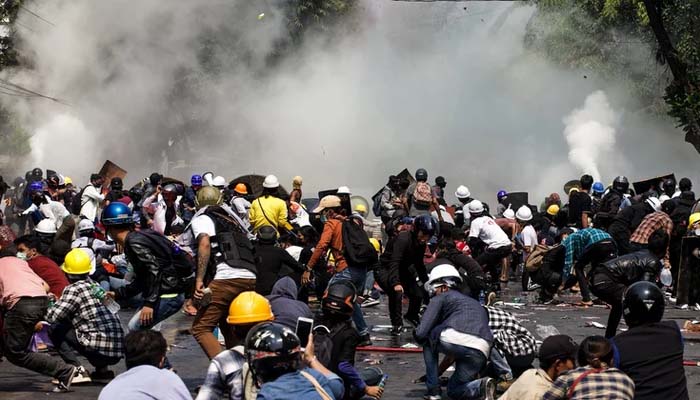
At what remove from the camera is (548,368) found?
5.91 meters

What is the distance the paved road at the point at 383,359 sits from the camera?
8719 millimetres

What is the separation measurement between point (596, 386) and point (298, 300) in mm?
4544

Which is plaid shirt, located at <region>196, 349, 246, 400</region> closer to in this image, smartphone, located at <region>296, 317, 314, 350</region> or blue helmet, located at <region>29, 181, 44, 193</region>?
smartphone, located at <region>296, 317, 314, 350</region>

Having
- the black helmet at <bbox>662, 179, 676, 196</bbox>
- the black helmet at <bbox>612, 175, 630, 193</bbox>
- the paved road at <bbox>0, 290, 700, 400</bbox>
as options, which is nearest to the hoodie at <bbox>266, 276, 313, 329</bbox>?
the paved road at <bbox>0, 290, 700, 400</bbox>

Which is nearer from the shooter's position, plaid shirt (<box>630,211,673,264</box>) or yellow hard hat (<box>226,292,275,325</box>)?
yellow hard hat (<box>226,292,275,325</box>)

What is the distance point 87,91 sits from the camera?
121 feet

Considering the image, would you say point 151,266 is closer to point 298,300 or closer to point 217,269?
point 217,269

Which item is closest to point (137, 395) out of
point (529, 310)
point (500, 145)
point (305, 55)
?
point (529, 310)

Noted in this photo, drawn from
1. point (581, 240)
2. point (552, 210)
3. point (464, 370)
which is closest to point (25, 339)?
point (464, 370)

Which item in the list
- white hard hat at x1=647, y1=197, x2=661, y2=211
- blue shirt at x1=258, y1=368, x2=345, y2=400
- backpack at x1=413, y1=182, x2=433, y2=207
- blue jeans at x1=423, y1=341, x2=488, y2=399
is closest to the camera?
blue shirt at x1=258, y1=368, x2=345, y2=400

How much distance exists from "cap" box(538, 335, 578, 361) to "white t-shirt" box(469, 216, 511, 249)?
435 inches

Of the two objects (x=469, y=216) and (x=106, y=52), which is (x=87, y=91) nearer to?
(x=106, y=52)

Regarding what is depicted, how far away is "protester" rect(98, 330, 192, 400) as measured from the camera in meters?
4.69

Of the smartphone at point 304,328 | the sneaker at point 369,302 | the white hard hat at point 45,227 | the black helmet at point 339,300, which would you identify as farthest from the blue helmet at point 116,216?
the sneaker at point 369,302
